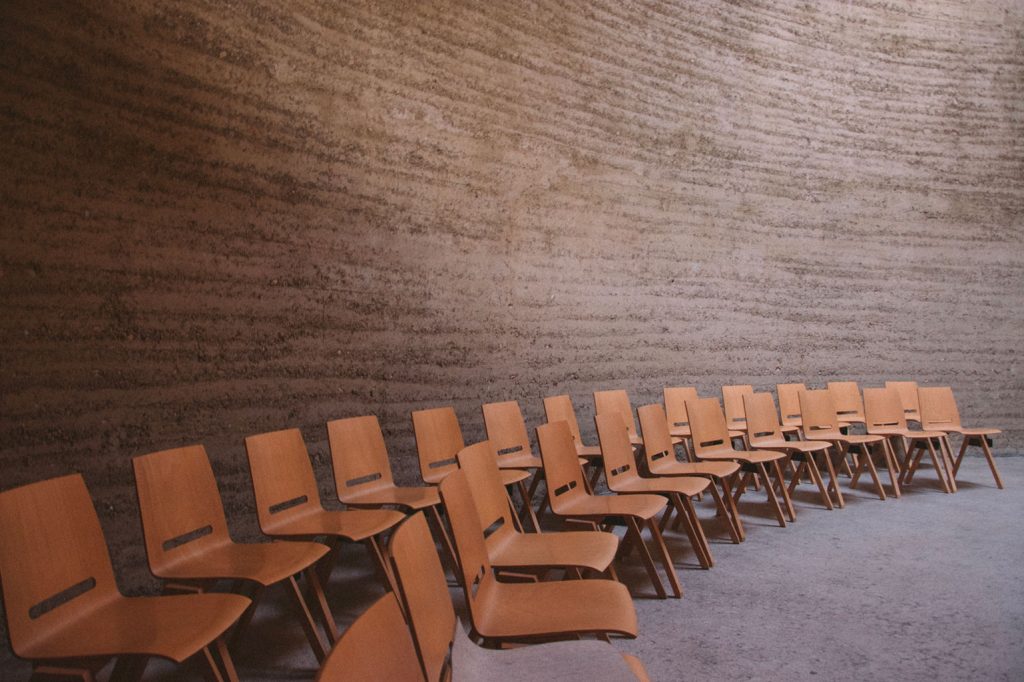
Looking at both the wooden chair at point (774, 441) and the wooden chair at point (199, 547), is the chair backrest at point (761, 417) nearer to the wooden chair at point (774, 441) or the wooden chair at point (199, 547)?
the wooden chair at point (774, 441)

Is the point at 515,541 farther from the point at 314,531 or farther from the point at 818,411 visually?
the point at 818,411

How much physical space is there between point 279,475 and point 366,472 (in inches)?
27.8

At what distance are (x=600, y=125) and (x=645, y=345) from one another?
219 cm

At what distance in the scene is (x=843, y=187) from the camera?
333 inches

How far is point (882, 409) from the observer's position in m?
7.17

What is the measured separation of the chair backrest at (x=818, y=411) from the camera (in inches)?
256

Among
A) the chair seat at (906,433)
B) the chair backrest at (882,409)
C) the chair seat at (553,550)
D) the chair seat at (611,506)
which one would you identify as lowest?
the chair seat at (906,433)

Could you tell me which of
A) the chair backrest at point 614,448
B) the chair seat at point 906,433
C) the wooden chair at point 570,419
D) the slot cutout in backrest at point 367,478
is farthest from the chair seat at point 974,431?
the slot cutout in backrest at point 367,478

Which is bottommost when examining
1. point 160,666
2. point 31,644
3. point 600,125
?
point 160,666

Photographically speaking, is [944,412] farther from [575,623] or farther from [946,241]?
[575,623]

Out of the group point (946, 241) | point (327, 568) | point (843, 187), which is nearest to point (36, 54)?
point (327, 568)

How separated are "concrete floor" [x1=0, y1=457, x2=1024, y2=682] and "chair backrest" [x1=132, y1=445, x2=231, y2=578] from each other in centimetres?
50

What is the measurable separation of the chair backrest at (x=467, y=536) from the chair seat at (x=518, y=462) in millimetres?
2250

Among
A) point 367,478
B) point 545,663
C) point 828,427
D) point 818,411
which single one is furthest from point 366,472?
point 828,427
